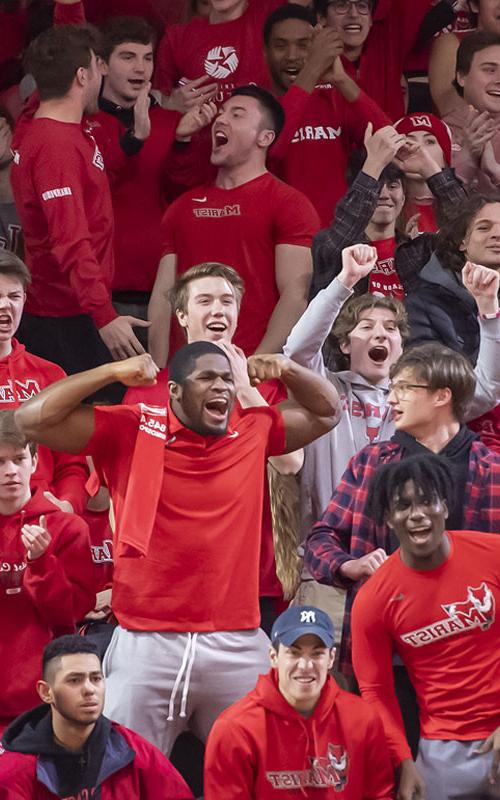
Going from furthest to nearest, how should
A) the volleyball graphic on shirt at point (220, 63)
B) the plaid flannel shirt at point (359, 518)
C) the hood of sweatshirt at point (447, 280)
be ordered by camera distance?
the volleyball graphic on shirt at point (220, 63)
the hood of sweatshirt at point (447, 280)
the plaid flannel shirt at point (359, 518)

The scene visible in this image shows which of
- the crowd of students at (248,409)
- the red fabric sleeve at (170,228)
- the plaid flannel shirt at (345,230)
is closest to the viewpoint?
the crowd of students at (248,409)

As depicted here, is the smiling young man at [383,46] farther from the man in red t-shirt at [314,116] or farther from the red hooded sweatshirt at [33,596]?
the red hooded sweatshirt at [33,596]

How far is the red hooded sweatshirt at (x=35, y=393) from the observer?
631 centimetres

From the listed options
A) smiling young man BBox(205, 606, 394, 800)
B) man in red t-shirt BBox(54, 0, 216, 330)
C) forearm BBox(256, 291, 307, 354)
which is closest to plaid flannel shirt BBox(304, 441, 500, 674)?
smiling young man BBox(205, 606, 394, 800)

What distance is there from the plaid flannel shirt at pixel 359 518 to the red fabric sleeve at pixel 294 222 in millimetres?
1714

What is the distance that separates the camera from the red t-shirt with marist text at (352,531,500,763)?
532cm

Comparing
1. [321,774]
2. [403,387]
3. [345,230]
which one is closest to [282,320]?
[345,230]

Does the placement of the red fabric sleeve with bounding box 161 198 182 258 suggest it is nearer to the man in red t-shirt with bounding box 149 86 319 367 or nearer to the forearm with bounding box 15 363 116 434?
the man in red t-shirt with bounding box 149 86 319 367

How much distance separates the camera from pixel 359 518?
18.7 ft

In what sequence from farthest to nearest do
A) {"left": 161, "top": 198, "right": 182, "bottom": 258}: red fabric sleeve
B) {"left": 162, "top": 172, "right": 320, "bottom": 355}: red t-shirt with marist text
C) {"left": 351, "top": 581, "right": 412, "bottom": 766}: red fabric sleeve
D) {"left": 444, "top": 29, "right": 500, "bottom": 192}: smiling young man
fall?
{"left": 444, "top": 29, "right": 500, "bottom": 192}: smiling young man < {"left": 161, "top": 198, "right": 182, "bottom": 258}: red fabric sleeve < {"left": 162, "top": 172, "right": 320, "bottom": 355}: red t-shirt with marist text < {"left": 351, "top": 581, "right": 412, "bottom": 766}: red fabric sleeve

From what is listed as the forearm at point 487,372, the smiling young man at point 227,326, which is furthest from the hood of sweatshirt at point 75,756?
the forearm at point 487,372

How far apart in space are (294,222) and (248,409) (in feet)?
6.05

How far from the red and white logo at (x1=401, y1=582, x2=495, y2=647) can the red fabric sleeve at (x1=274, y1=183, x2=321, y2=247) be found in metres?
2.38

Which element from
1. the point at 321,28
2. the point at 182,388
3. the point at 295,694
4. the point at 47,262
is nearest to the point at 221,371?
the point at 182,388
